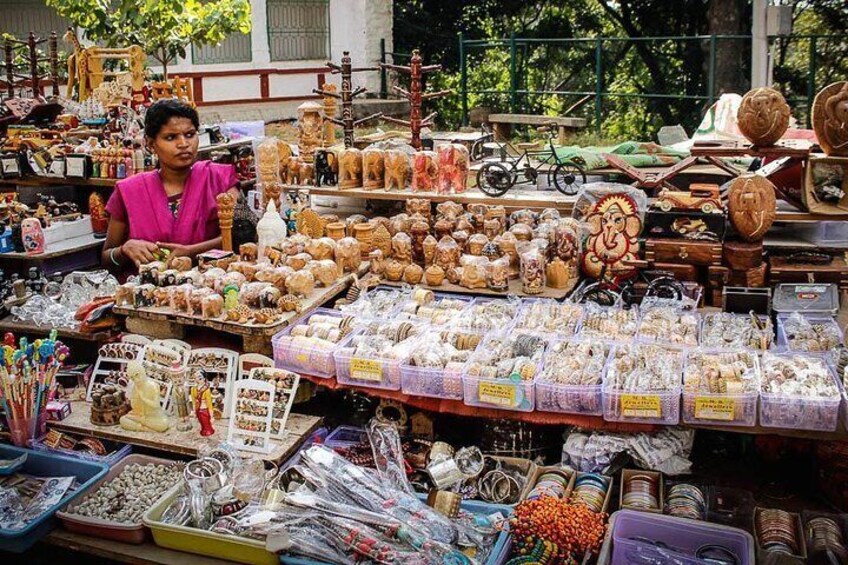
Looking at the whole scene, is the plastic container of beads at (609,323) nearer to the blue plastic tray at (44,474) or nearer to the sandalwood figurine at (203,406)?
the sandalwood figurine at (203,406)

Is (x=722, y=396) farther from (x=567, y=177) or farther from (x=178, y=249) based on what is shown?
(x=178, y=249)

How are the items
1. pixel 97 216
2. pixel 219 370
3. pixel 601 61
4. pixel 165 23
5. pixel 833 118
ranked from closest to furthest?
pixel 219 370 → pixel 833 118 → pixel 97 216 → pixel 165 23 → pixel 601 61

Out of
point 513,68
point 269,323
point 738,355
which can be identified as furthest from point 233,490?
point 513,68

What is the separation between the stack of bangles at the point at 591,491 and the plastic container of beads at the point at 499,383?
34 cm

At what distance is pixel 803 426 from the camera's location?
3246 millimetres

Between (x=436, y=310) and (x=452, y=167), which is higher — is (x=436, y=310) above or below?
below

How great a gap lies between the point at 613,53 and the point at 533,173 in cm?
1009

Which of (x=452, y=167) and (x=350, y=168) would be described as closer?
(x=452, y=167)

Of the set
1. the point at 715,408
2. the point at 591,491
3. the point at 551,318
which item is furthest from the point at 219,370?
the point at 715,408

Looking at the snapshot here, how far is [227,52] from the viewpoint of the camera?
14688 mm

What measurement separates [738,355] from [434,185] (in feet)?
6.92

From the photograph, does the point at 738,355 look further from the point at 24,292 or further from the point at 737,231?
the point at 24,292

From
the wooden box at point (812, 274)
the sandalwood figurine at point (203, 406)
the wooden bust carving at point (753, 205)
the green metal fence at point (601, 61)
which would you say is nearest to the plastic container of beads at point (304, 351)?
the sandalwood figurine at point (203, 406)

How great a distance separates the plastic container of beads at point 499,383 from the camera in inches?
137
